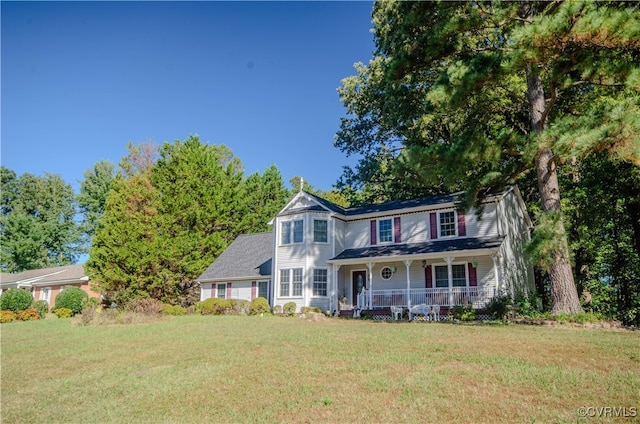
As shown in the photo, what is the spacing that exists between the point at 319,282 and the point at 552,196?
507 inches

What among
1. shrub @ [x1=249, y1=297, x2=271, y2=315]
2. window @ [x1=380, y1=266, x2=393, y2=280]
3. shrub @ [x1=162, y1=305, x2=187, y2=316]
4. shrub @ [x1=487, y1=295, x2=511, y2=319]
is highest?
window @ [x1=380, y1=266, x2=393, y2=280]

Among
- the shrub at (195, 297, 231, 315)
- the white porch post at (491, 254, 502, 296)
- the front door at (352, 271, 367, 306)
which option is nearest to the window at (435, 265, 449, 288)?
the white porch post at (491, 254, 502, 296)

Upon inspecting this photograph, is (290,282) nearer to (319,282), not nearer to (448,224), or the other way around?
(319,282)

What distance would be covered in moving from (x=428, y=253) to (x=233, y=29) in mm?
13460

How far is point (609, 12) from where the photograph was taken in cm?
1036

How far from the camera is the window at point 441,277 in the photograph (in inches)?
804

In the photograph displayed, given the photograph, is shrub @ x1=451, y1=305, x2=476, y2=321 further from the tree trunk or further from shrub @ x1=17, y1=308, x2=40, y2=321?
shrub @ x1=17, y1=308, x2=40, y2=321

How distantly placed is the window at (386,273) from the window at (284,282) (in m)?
5.40

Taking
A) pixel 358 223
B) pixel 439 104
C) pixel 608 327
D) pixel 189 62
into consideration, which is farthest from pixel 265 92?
pixel 608 327

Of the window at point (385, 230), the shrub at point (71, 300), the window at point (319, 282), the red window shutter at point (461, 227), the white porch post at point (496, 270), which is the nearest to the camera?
the white porch post at point (496, 270)

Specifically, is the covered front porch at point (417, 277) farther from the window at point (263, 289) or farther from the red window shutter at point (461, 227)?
the window at point (263, 289)

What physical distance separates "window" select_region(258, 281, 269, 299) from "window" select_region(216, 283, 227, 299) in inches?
119

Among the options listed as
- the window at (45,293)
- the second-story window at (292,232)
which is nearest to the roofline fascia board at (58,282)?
the window at (45,293)

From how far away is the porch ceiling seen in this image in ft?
61.8
